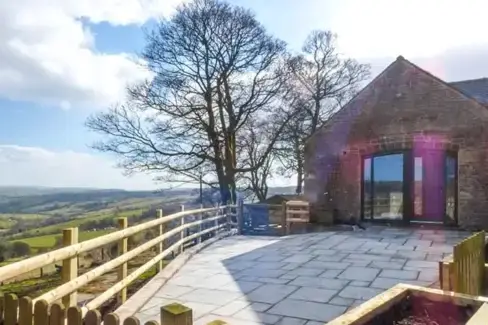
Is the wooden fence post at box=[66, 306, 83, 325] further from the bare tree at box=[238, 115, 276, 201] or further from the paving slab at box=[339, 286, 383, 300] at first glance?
the bare tree at box=[238, 115, 276, 201]

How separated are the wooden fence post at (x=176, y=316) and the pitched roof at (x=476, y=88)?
427 inches

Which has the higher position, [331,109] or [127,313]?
[331,109]

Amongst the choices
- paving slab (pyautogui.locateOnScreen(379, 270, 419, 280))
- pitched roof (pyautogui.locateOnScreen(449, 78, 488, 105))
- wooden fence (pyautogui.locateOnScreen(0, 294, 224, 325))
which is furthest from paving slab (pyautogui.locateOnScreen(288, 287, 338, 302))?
pitched roof (pyautogui.locateOnScreen(449, 78, 488, 105))

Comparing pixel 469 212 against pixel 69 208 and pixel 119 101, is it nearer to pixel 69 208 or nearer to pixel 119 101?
Result: pixel 119 101

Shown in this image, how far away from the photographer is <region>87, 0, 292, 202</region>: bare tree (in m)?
14.4

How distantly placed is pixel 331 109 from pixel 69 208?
61.2 feet

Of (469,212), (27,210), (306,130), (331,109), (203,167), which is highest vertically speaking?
(331,109)

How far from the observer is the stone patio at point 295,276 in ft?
13.9

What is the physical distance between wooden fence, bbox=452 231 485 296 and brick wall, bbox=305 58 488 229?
236 inches

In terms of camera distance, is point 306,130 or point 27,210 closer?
point 306,130

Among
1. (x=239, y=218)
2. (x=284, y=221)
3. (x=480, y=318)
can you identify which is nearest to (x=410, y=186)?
(x=284, y=221)

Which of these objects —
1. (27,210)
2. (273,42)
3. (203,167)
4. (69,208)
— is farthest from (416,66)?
(27,210)

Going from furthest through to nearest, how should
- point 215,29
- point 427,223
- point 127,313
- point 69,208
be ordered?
point 69,208
point 215,29
point 427,223
point 127,313

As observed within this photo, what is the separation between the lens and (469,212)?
9797 millimetres
